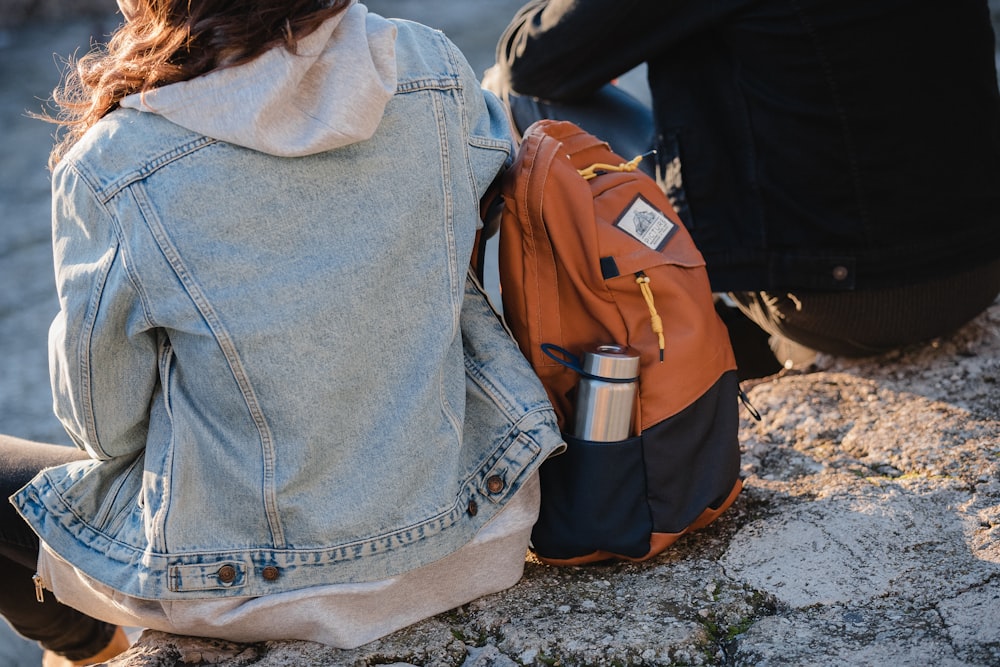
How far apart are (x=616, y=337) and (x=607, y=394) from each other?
0.36ft

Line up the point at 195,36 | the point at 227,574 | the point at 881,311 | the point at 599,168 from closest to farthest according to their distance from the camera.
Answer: the point at 195,36
the point at 227,574
the point at 599,168
the point at 881,311

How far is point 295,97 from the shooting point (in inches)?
54.9

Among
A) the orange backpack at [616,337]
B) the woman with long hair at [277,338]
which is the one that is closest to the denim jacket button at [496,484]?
the woman with long hair at [277,338]

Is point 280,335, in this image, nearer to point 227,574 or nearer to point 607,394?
point 227,574

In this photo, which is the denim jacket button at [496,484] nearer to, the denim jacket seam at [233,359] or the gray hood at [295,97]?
the denim jacket seam at [233,359]

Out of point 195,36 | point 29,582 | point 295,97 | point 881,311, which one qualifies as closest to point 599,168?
point 295,97

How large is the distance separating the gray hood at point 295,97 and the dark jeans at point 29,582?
2.49 feet

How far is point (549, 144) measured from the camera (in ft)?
5.36

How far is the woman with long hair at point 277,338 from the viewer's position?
1349mm

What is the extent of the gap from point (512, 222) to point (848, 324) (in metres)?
0.98

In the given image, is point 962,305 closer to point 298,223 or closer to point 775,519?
point 775,519

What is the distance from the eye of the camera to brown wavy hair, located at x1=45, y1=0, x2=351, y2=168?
1.34 meters

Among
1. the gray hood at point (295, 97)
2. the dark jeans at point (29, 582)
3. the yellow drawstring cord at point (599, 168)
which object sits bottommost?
the dark jeans at point (29, 582)

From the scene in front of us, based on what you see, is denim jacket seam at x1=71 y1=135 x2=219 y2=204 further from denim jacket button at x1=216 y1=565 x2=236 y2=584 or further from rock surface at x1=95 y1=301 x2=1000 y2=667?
rock surface at x1=95 y1=301 x2=1000 y2=667
